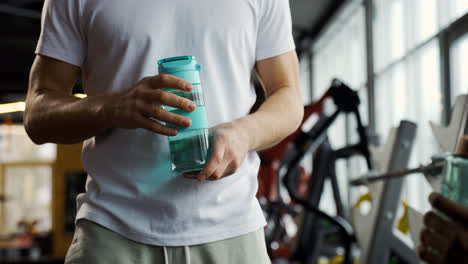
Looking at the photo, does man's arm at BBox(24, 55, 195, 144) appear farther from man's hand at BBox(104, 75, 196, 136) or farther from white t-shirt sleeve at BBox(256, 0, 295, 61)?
white t-shirt sleeve at BBox(256, 0, 295, 61)

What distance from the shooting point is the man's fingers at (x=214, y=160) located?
0.70m

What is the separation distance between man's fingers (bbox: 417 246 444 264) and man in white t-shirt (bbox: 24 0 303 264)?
28 centimetres

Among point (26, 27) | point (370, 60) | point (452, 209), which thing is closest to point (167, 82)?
point (452, 209)

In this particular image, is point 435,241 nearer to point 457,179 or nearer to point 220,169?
point 457,179

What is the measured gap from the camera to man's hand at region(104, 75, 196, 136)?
0.71m

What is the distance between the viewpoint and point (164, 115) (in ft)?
2.35

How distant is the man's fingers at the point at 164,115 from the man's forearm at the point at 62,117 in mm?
91

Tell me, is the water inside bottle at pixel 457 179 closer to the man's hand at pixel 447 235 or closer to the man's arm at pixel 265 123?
the man's hand at pixel 447 235

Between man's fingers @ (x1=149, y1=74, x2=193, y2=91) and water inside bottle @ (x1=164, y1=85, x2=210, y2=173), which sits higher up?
man's fingers @ (x1=149, y1=74, x2=193, y2=91)

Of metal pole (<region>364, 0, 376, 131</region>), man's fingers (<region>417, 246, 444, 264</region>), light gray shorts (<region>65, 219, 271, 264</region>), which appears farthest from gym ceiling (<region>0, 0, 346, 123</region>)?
man's fingers (<region>417, 246, 444, 264</region>)

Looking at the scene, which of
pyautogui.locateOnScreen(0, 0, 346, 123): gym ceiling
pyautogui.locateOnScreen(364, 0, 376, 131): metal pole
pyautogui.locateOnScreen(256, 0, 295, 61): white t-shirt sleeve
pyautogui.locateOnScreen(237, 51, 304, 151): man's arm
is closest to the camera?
pyautogui.locateOnScreen(237, 51, 304, 151): man's arm

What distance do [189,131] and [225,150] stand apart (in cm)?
7

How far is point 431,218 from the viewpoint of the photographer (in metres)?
0.68

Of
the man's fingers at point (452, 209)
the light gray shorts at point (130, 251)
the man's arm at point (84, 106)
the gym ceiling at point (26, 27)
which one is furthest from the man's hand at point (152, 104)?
the gym ceiling at point (26, 27)
